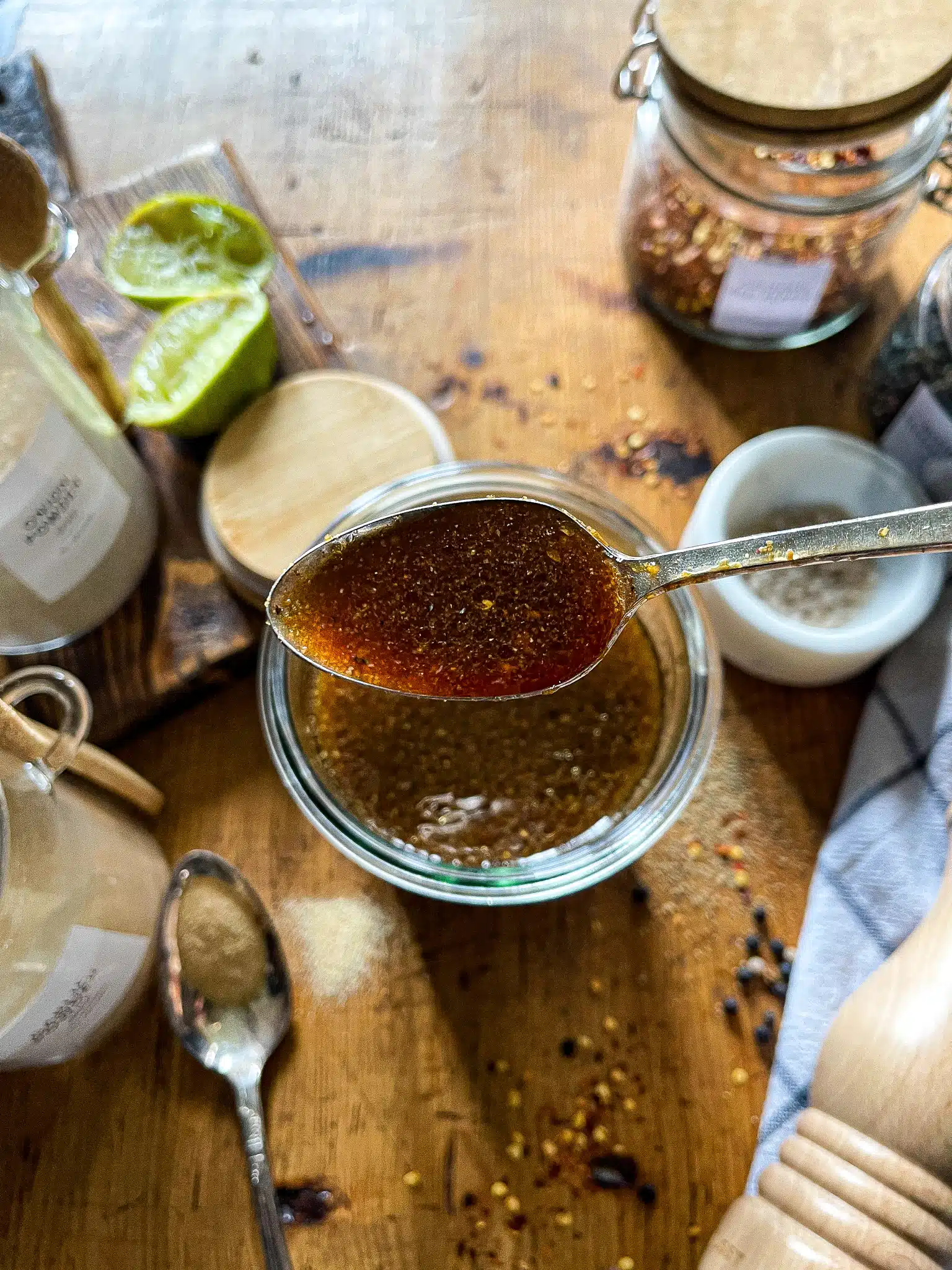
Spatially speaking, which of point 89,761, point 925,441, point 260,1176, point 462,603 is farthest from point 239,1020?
point 925,441

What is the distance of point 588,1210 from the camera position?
0.89 m

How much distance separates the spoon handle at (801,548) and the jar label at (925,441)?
0.36 m

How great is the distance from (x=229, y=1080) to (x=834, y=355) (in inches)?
40.9

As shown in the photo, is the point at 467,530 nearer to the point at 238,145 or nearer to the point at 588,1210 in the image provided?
the point at 588,1210

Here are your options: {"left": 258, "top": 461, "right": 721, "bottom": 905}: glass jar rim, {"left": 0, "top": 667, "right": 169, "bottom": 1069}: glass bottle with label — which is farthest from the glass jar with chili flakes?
{"left": 0, "top": 667, "right": 169, "bottom": 1069}: glass bottle with label

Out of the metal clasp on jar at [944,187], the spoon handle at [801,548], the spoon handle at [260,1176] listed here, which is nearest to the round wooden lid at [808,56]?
the metal clasp on jar at [944,187]

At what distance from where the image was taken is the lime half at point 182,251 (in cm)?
102

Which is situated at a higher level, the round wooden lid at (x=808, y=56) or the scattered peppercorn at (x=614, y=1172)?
the round wooden lid at (x=808, y=56)

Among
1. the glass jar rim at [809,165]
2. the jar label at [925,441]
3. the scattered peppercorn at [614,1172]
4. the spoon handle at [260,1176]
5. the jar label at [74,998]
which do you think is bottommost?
the scattered peppercorn at [614,1172]

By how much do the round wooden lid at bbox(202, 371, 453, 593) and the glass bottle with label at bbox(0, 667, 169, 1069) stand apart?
24cm

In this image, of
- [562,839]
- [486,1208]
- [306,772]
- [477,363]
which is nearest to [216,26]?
[477,363]

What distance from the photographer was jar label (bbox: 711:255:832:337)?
100cm

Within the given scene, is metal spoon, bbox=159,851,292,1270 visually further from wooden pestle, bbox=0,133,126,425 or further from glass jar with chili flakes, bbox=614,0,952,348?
glass jar with chili flakes, bbox=614,0,952,348

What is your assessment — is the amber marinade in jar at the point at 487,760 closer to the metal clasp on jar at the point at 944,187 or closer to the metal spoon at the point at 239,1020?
the metal spoon at the point at 239,1020
